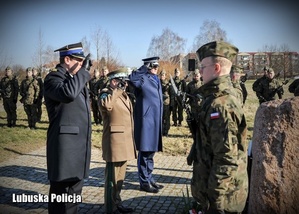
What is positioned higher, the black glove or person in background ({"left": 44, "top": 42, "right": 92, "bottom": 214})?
the black glove

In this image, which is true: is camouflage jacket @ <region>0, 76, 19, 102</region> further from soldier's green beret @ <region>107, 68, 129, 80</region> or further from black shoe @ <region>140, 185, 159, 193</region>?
soldier's green beret @ <region>107, 68, 129, 80</region>

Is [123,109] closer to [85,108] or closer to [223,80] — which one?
[85,108]

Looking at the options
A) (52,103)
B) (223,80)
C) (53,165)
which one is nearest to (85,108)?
(52,103)

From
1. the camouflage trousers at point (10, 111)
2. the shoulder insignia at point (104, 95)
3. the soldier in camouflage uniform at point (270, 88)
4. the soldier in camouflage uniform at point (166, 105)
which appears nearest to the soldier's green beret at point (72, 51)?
the shoulder insignia at point (104, 95)

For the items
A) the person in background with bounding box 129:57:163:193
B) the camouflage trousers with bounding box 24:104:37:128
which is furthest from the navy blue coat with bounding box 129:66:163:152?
the camouflage trousers with bounding box 24:104:37:128

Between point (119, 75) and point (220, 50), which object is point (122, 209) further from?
point (220, 50)

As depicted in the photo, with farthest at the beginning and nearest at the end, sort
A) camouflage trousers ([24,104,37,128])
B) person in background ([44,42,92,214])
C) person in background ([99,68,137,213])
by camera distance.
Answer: camouflage trousers ([24,104,37,128]) < person in background ([99,68,137,213]) < person in background ([44,42,92,214])

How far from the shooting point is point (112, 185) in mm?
3613

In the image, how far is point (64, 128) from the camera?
2799mm

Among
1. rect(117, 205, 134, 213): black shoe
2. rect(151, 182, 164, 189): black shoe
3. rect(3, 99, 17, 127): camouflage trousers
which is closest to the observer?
rect(117, 205, 134, 213): black shoe

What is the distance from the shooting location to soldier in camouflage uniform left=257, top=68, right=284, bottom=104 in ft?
31.3

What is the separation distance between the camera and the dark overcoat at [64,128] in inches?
109

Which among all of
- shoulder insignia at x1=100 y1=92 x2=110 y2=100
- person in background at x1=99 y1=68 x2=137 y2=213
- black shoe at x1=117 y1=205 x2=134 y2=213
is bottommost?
black shoe at x1=117 y1=205 x2=134 y2=213

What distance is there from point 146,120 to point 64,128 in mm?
1992
